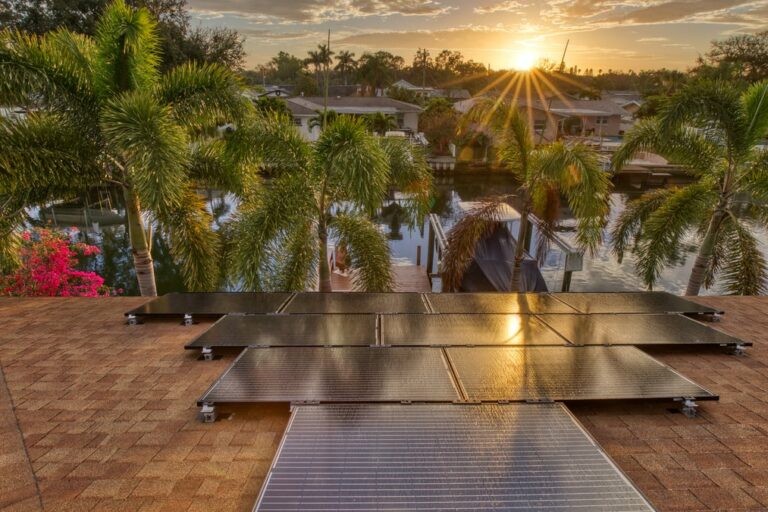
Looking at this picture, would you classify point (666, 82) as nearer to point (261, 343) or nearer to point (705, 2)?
point (705, 2)

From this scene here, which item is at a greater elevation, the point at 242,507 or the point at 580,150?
the point at 580,150

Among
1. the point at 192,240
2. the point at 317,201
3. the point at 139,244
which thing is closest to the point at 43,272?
the point at 139,244

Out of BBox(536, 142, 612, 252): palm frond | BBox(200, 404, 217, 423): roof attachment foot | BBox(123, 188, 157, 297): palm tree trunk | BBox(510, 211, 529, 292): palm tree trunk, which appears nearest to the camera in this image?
BBox(200, 404, 217, 423): roof attachment foot

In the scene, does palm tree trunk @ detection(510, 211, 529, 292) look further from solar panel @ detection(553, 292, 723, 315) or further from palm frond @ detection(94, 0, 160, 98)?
palm frond @ detection(94, 0, 160, 98)

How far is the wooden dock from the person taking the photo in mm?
17172

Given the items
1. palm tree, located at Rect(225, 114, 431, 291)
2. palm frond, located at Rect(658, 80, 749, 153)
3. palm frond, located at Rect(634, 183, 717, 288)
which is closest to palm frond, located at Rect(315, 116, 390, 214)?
palm tree, located at Rect(225, 114, 431, 291)

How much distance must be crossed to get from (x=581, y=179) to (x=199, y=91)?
8.46 metres

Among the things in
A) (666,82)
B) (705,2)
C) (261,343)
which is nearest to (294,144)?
(261,343)

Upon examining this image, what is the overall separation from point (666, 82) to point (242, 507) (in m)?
82.0

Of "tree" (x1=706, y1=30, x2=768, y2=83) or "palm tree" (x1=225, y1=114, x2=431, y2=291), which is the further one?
"tree" (x1=706, y1=30, x2=768, y2=83)

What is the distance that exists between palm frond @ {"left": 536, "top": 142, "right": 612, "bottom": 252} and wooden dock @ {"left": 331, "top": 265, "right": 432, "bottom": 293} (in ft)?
23.3

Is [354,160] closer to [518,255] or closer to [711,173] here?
[518,255]

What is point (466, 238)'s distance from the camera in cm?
Answer: 1159

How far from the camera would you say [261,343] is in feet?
17.8
